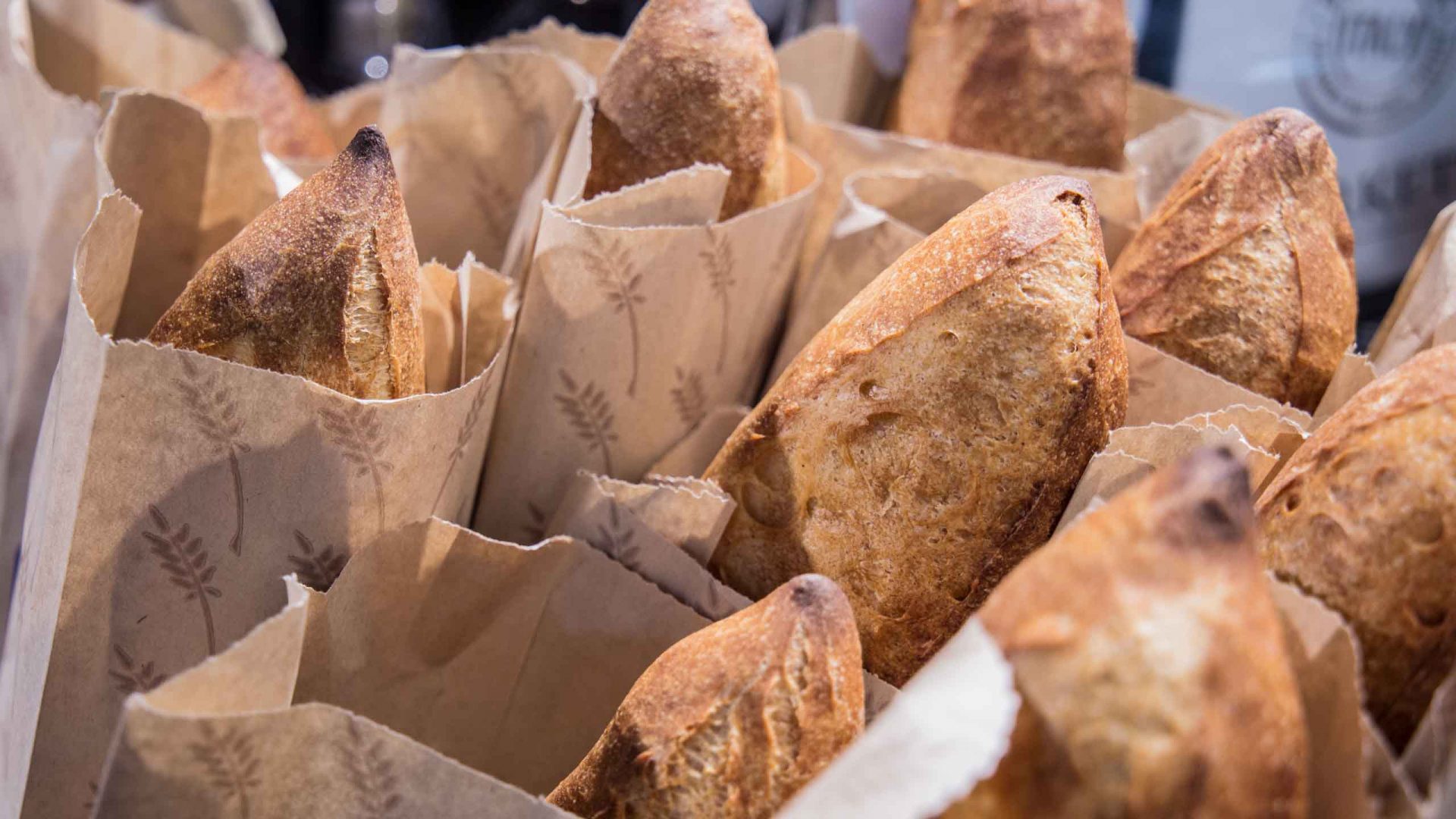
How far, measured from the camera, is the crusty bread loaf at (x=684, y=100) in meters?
0.98

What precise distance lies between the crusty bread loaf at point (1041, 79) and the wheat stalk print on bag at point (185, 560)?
84 cm

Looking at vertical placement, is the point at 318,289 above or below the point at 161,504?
above

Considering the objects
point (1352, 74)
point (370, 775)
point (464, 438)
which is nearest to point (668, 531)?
point (464, 438)

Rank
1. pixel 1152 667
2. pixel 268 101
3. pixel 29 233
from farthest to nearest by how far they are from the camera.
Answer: pixel 268 101 < pixel 29 233 < pixel 1152 667

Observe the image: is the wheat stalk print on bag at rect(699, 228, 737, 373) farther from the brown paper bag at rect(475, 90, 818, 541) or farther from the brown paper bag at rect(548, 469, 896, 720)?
the brown paper bag at rect(548, 469, 896, 720)

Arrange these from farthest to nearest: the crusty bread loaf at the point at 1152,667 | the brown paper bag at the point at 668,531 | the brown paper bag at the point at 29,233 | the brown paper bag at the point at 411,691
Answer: the brown paper bag at the point at 29,233, the brown paper bag at the point at 668,531, the brown paper bag at the point at 411,691, the crusty bread loaf at the point at 1152,667

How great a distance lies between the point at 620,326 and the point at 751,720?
1.30ft

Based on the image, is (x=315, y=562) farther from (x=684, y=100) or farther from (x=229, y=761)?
(x=684, y=100)

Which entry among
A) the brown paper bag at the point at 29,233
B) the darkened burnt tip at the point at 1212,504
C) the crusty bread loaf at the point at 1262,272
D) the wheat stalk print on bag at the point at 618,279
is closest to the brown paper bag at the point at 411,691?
the wheat stalk print on bag at the point at 618,279

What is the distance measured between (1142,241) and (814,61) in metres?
0.53

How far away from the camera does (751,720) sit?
2.02 ft

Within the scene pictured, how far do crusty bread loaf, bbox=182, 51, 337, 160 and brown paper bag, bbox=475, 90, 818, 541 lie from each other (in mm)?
481

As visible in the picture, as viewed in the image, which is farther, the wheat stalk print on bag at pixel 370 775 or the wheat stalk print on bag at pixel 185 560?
the wheat stalk print on bag at pixel 185 560

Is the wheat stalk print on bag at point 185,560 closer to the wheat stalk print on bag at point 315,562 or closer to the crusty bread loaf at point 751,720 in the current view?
the wheat stalk print on bag at point 315,562
